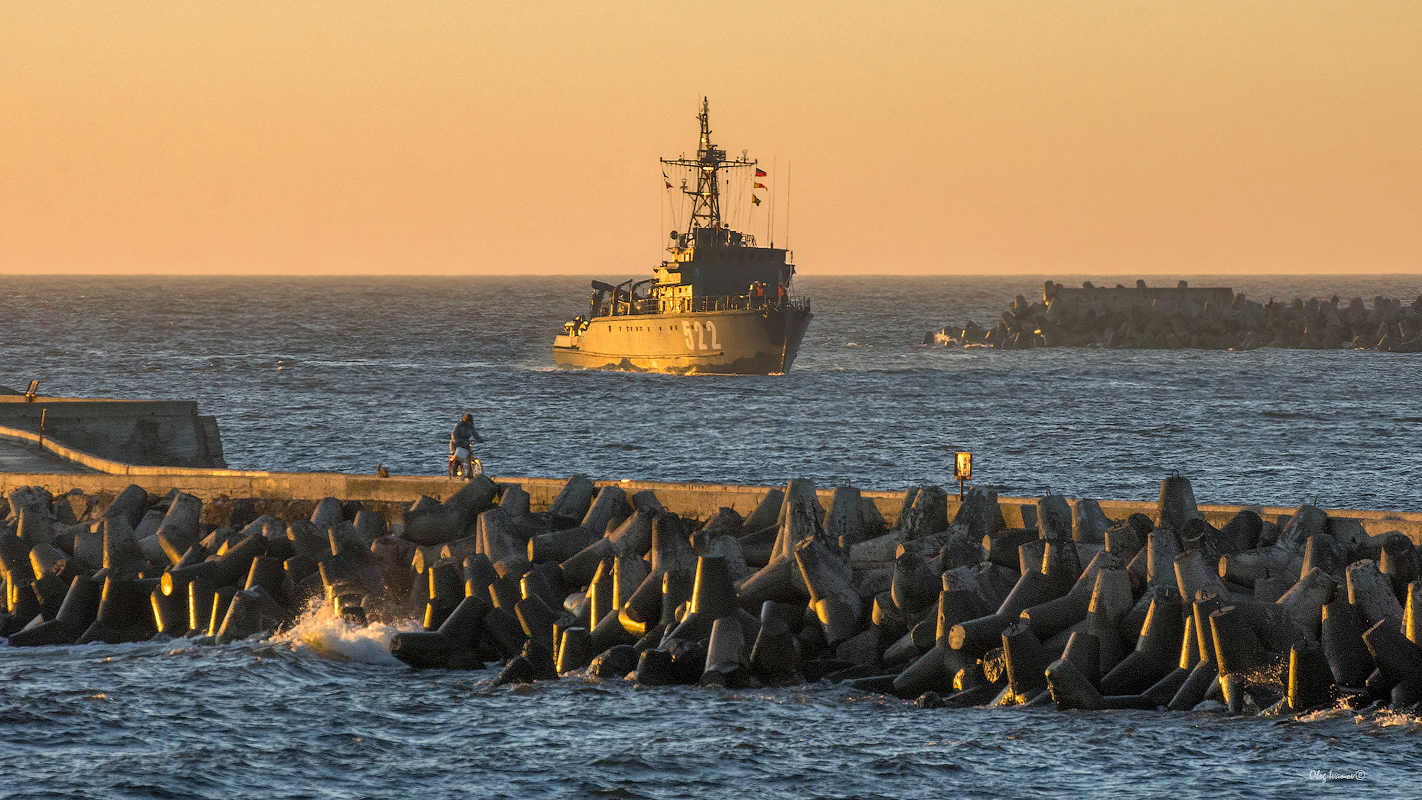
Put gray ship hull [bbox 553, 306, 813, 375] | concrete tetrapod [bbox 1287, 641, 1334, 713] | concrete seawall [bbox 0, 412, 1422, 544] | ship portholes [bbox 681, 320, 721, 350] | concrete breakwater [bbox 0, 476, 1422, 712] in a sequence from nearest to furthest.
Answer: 1. concrete tetrapod [bbox 1287, 641, 1334, 713]
2. concrete breakwater [bbox 0, 476, 1422, 712]
3. concrete seawall [bbox 0, 412, 1422, 544]
4. gray ship hull [bbox 553, 306, 813, 375]
5. ship portholes [bbox 681, 320, 721, 350]

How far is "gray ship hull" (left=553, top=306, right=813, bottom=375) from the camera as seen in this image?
74.0 metres

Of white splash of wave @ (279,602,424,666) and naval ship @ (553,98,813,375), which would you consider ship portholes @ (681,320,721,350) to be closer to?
naval ship @ (553,98,813,375)

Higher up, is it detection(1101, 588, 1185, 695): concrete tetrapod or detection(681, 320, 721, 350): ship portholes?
detection(681, 320, 721, 350): ship portholes

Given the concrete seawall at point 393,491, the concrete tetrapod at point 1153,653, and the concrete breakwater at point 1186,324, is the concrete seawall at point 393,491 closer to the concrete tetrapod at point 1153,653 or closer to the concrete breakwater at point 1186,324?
the concrete tetrapod at point 1153,653

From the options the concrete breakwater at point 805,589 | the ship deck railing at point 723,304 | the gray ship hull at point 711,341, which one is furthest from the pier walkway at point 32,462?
the ship deck railing at point 723,304

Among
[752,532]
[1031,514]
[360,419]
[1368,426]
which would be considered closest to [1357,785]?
[1031,514]

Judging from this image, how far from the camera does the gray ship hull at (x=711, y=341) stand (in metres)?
74.0

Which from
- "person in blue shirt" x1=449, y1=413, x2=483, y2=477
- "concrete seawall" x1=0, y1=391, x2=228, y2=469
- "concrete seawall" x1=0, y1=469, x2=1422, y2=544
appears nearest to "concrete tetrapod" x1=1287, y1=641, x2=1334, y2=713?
"concrete seawall" x1=0, y1=469, x2=1422, y2=544

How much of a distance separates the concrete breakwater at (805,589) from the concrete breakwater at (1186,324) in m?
82.0

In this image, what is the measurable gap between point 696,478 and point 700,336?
39.8 metres

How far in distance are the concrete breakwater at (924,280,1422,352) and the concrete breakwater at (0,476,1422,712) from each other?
82.0 meters

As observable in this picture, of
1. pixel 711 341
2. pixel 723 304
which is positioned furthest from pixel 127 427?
pixel 723 304

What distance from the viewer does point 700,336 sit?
7475 cm

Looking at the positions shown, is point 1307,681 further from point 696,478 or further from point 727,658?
point 696,478
